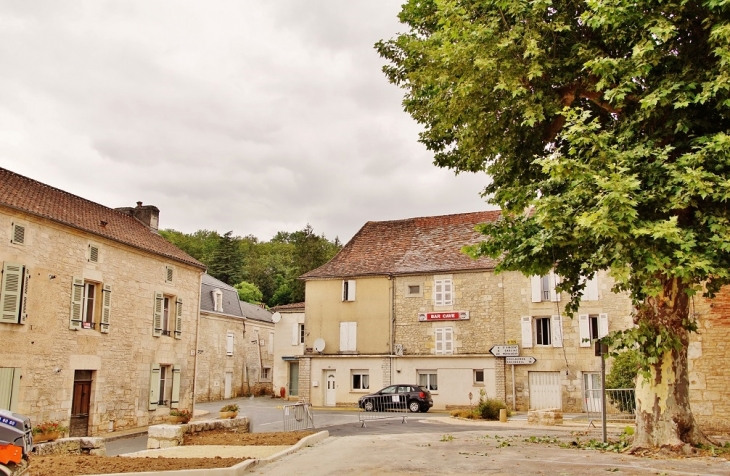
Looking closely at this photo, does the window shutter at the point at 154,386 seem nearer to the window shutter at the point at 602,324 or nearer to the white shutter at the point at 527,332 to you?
the white shutter at the point at 527,332

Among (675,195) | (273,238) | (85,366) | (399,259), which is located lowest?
(85,366)

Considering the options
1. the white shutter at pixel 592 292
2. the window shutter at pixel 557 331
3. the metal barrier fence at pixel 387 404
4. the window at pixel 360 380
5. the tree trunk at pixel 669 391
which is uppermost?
the white shutter at pixel 592 292

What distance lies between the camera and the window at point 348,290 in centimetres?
3152

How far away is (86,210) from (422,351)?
1599 centimetres

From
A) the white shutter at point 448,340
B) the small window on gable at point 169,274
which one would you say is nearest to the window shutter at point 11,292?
the small window on gable at point 169,274

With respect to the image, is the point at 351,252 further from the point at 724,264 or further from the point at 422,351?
the point at 724,264

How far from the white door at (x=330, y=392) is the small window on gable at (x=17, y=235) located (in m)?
17.3

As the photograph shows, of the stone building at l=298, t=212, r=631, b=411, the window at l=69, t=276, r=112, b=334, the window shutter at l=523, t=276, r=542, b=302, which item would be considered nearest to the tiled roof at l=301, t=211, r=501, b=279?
the stone building at l=298, t=212, r=631, b=411

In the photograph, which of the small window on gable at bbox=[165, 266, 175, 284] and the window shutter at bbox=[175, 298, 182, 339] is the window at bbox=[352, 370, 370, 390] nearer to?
the window shutter at bbox=[175, 298, 182, 339]

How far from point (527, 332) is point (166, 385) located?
49.6 feet

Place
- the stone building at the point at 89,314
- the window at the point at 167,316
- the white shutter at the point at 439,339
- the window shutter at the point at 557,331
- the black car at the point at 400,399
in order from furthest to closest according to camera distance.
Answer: the white shutter at the point at 439,339 < the window shutter at the point at 557,331 < the black car at the point at 400,399 < the window at the point at 167,316 < the stone building at the point at 89,314

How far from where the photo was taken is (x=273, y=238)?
274ft

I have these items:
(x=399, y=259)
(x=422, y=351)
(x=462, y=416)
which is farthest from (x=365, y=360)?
(x=462, y=416)

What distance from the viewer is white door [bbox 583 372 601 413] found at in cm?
2483
